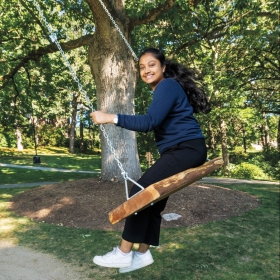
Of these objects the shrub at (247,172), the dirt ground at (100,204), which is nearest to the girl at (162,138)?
the dirt ground at (100,204)

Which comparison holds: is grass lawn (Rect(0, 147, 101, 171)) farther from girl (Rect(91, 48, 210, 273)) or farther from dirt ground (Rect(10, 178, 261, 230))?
girl (Rect(91, 48, 210, 273))

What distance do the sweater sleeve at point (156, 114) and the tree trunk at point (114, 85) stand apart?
506 cm

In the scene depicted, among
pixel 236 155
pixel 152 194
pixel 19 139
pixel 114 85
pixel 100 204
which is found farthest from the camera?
pixel 19 139

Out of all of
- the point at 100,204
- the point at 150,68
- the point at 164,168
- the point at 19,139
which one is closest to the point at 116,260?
the point at 164,168

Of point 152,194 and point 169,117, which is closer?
point 152,194

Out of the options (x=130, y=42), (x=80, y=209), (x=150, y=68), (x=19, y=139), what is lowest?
(x=80, y=209)

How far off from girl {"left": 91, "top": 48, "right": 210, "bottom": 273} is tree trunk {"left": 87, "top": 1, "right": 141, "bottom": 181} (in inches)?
188

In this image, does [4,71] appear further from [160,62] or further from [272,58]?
[272,58]

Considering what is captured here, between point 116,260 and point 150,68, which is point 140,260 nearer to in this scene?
point 116,260

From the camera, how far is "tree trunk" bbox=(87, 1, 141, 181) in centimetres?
766

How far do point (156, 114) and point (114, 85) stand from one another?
5403 mm

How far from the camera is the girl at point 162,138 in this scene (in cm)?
261

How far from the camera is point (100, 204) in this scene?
6473 millimetres

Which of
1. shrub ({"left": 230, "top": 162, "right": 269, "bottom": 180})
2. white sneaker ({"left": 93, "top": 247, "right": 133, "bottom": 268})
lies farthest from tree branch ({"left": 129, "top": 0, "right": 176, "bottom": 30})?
shrub ({"left": 230, "top": 162, "right": 269, "bottom": 180})
